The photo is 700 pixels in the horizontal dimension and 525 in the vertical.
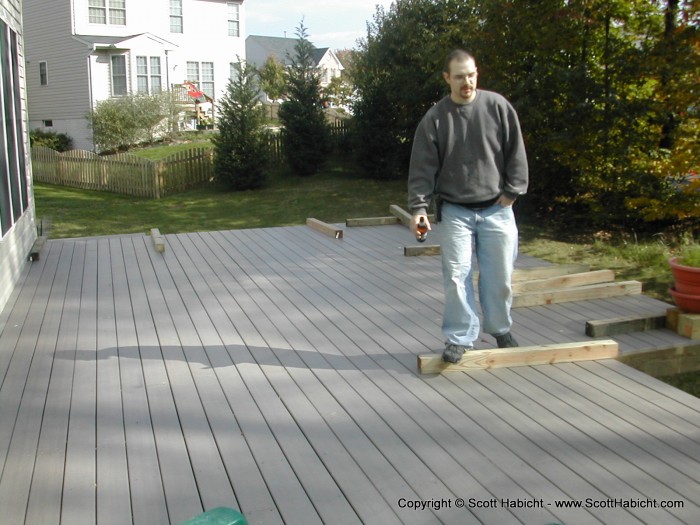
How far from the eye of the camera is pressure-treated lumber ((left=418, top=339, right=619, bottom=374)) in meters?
4.09

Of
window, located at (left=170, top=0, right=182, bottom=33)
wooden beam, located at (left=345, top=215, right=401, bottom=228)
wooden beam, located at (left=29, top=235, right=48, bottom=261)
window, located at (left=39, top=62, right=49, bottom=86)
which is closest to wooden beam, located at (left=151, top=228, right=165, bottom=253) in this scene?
wooden beam, located at (left=29, top=235, right=48, bottom=261)

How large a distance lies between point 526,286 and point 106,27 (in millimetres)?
24202

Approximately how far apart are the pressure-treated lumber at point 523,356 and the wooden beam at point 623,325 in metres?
0.41

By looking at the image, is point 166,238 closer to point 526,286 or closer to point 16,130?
point 16,130

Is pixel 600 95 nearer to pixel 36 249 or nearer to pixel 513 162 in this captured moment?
pixel 513 162

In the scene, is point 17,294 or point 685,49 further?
point 685,49

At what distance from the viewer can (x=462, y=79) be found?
3797 millimetres

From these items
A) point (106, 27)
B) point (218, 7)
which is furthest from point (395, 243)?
point (218, 7)

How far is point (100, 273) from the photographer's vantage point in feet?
22.0

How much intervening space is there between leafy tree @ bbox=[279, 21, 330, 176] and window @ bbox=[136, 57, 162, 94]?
9.96 meters

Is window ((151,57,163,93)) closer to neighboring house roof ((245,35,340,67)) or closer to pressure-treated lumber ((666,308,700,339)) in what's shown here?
pressure-treated lumber ((666,308,700,339))

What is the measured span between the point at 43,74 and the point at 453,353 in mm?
26949

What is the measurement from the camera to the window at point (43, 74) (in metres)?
26.8

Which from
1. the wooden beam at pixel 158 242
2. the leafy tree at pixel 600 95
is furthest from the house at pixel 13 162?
the leafy tree at pixel 600 95
